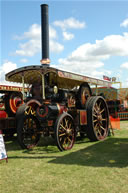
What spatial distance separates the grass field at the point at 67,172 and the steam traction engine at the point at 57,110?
2.57ft

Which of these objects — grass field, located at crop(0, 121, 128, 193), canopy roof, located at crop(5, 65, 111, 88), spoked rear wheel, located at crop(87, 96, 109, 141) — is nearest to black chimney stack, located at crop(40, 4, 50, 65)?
canopy roof, located at crop(5, 65, 111, 88)

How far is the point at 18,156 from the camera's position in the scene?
5.84 meters

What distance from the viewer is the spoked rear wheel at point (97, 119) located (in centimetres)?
770

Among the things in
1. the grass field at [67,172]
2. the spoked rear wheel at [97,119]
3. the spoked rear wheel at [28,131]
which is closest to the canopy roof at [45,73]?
the spoked rear wheel at [97,119]

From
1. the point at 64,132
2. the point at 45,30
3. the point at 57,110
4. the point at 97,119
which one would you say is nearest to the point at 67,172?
the point at 64,132

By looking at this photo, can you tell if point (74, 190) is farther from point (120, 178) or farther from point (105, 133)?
point (105, 133)

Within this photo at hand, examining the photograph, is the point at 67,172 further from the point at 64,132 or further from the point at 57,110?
the point at 57,110

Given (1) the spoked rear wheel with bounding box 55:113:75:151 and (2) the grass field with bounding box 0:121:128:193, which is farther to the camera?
(1) the spoked rear wheel with bounding box 55:113:75:151

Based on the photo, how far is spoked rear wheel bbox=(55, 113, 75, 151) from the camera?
237 inches

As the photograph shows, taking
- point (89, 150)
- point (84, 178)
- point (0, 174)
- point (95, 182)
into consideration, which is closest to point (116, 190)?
point (95, 182)

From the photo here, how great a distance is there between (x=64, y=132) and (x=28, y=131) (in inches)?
52.0

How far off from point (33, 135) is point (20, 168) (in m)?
2.52

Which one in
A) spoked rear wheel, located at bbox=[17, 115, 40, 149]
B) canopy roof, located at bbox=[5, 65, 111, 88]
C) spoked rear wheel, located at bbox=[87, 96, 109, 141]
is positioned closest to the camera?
spoked rear wheel, located at bbox=[17, 115, 40, 149]

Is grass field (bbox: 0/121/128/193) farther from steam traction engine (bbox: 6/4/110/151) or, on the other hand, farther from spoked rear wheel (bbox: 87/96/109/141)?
spoked rear wheel (bbox: 87/96/109/141)
